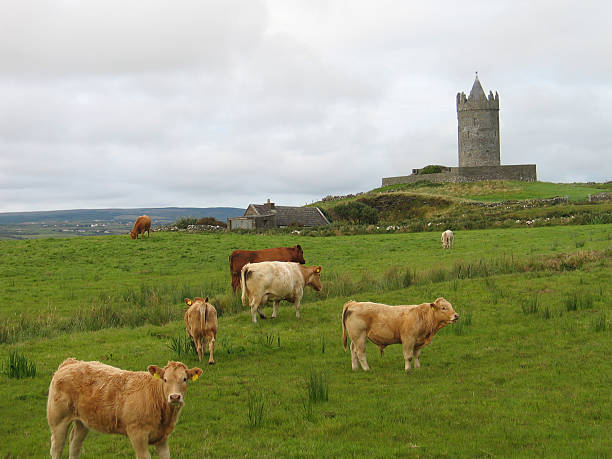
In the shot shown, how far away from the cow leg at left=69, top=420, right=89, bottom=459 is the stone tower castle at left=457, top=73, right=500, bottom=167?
10106 cm

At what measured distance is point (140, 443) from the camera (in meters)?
6.62

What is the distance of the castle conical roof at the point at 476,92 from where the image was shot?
10131cm

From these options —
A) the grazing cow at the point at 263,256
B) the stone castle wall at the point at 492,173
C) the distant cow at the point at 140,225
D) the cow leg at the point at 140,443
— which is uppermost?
the stone castle wall at the point at 492,173

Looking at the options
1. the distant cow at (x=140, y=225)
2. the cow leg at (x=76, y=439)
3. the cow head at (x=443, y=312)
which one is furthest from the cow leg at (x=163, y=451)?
the distant cow at (x=140, y=225)

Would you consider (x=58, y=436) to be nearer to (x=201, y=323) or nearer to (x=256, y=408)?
(x=256, y=408)

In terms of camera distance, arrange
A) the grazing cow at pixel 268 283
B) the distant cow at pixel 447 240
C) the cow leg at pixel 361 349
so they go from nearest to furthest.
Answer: the cow leg at pixel 361 349 < the grazing cow at pixel 268 283 < the distant cow at pixel 447 240

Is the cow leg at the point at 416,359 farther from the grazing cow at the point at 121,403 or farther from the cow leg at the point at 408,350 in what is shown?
the grazing cow at the point at 121,403

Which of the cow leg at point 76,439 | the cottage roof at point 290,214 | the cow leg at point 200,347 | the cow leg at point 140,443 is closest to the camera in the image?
the cow leg at point 140,443

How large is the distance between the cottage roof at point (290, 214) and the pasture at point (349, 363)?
41.0m

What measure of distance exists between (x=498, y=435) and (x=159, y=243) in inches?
1382

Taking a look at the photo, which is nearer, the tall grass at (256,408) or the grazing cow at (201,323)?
the tall grass at (256,408)

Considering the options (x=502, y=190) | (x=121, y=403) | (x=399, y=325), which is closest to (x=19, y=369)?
(x=121, y=403)

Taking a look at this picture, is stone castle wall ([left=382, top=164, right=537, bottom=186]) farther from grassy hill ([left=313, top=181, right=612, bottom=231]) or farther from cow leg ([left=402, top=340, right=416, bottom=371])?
cow leg ([left=402, top=340, right=416, bottom=371])

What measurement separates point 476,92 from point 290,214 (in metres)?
51.1
